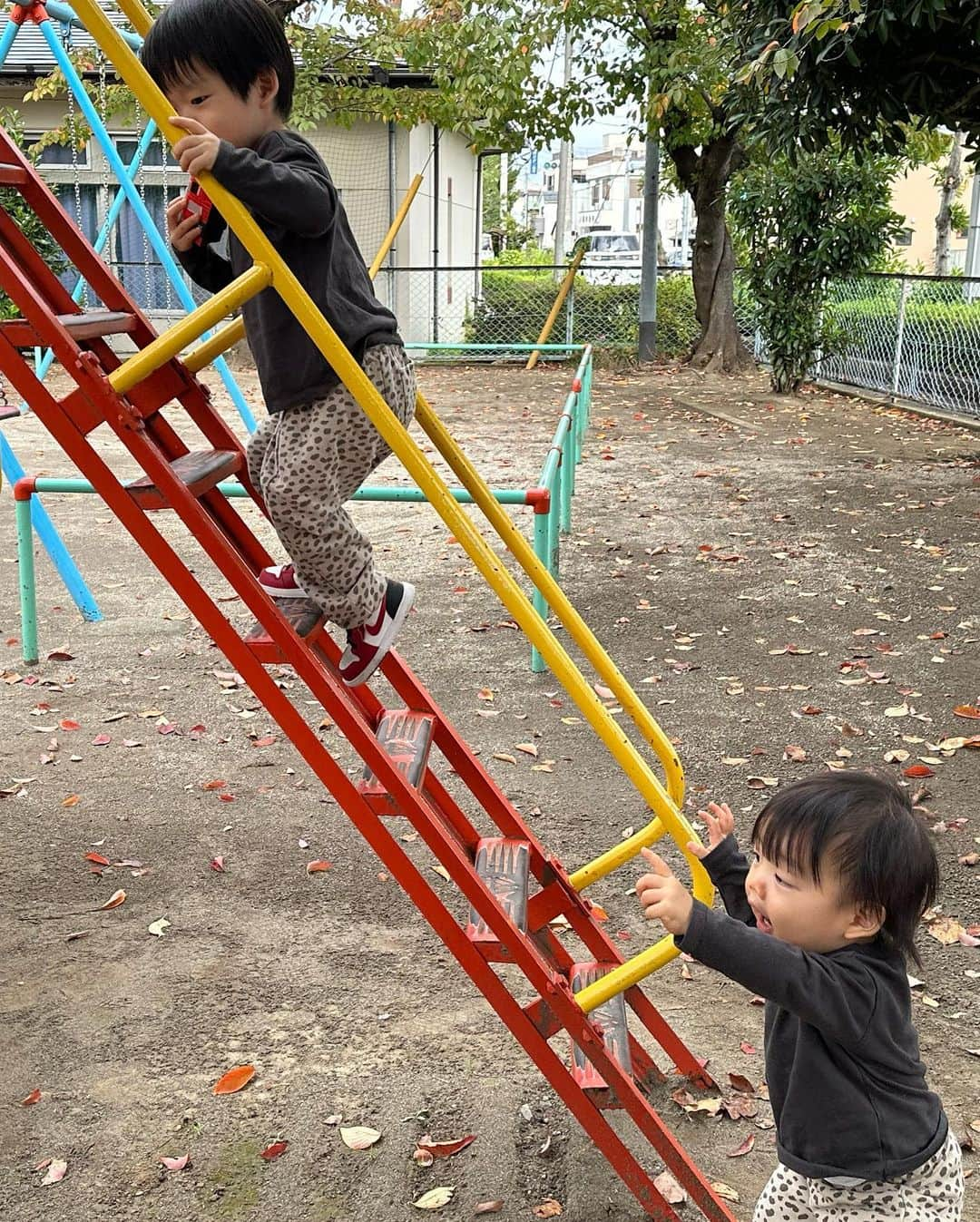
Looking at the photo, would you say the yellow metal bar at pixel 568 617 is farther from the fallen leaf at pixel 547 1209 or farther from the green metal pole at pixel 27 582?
the green metal pole at pixel 27 582

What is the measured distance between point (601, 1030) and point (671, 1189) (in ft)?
1.13

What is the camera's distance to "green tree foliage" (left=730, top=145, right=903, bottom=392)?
13680mm

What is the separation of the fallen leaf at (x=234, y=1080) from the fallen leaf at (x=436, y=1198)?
0.57 meters

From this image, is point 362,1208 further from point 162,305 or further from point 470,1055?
point 162,305

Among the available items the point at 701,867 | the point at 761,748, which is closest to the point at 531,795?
the point at 761,748

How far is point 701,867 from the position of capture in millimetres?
2189

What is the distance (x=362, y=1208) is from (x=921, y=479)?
8807 mm

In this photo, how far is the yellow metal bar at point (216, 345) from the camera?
101 inches

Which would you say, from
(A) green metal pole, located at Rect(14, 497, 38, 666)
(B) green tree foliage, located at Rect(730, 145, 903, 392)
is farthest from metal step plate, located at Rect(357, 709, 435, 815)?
(B) green tree foliage, located at Rect(730, 145, 903, 392)

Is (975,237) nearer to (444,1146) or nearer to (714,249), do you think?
(714,249)

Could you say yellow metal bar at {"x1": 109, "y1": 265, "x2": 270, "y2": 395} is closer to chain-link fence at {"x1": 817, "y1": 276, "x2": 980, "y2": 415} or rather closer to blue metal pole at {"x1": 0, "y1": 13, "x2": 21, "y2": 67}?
blue metal pole at {"x1": 0, "y1": 13, "x2": 21, "y2": 67}

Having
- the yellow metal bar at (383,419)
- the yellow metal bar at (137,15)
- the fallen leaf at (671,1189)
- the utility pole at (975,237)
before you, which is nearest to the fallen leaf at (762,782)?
the fallen leaf at (671,1189)

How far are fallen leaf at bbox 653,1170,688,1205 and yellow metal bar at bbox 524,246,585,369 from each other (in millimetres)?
16655

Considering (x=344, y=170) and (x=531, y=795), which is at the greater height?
(x=344, y=170)
